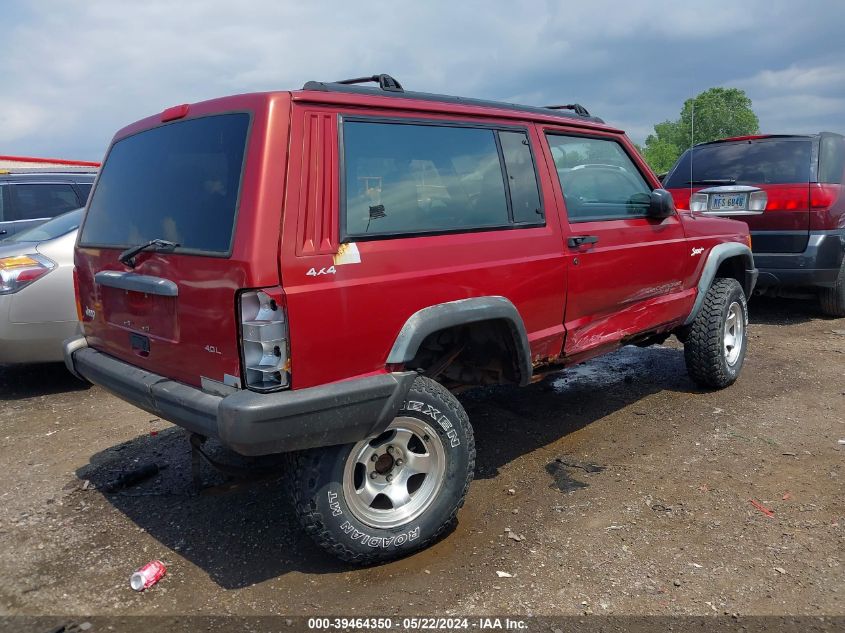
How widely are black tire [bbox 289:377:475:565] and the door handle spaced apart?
1174 mm

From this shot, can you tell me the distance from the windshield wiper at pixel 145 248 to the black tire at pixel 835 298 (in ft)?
22.7

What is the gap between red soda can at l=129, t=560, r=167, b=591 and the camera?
2756 millimetres

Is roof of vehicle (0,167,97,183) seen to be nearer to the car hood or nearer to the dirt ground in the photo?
the car hood

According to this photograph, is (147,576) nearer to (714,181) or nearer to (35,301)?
(35,301)

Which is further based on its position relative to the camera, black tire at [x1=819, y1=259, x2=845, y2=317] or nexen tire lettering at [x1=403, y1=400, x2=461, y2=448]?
black tire at [x1=819, y1=259, x2=845, y2=317]

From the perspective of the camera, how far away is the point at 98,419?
189 inches

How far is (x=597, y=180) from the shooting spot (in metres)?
4.04

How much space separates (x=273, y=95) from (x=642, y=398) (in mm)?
3627

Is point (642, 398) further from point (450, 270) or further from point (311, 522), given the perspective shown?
point (311, 522)

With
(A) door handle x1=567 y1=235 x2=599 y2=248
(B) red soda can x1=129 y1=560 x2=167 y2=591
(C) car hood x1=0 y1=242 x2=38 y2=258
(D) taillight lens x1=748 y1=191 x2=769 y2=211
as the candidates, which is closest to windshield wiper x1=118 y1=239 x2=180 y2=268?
(B) red soda can x1=129 y1=560 x2=167 y2=591

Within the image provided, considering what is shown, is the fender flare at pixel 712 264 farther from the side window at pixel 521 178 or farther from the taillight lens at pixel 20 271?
the taillight lens at pixel 20 271

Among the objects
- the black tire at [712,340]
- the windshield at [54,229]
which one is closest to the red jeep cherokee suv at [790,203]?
the black tire at [712,340]

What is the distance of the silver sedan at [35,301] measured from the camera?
499cm

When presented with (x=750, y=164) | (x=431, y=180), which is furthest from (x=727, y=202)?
(x=431, y=180)
